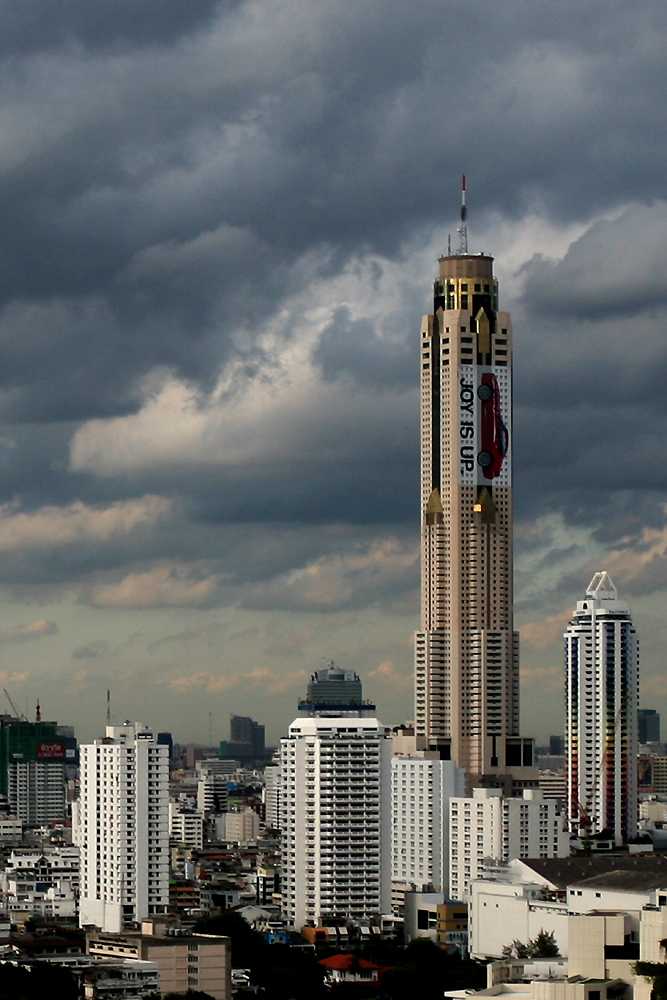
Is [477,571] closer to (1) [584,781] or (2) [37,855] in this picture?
(1) [584,781]

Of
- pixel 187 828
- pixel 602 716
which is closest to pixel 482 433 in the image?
pixel 602 716

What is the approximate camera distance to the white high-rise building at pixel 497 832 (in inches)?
5448

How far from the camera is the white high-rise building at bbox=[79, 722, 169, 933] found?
117 metres

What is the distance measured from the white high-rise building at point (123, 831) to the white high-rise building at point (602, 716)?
59.0 metres

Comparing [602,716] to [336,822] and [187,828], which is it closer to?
[187,828]

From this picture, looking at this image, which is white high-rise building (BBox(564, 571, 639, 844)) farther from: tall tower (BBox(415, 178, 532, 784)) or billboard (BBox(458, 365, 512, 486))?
billboard (BBox(458, 365, 512, 486))

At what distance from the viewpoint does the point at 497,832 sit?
138625 millimetres

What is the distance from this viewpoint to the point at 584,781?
178 meters

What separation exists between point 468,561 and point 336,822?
37707mm

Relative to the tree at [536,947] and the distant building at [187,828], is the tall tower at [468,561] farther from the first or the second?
the tree at [536,947]

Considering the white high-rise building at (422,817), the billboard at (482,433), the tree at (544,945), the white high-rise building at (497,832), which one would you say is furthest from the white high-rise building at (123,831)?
the billboard at (482,433)

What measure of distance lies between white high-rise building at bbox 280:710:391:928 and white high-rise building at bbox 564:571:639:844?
4496 centimetres

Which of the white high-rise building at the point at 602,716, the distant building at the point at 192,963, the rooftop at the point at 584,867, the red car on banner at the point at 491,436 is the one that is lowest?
the distant building at the point at 192,963

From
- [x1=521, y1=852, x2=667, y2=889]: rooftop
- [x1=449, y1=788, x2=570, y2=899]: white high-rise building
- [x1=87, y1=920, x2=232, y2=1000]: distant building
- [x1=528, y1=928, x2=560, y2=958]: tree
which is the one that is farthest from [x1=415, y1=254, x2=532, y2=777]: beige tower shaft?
[x1=87, y1=920, x2=232, y2=1000]: distant building
